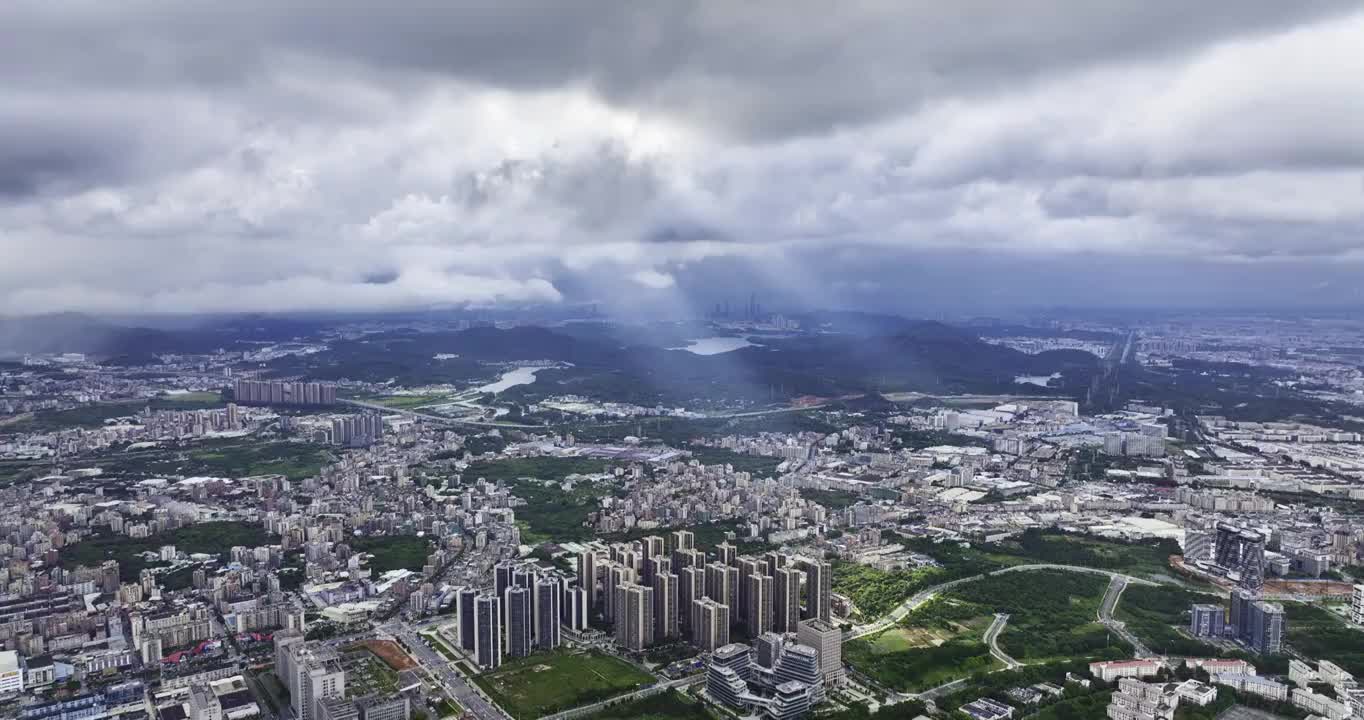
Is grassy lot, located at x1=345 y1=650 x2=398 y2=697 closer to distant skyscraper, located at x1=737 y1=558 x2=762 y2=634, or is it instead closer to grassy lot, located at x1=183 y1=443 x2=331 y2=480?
distant skyscraper, located at x1=737 y1=558 x2=762 y2=634

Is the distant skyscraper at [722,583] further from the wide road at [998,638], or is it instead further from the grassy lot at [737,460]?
the grassy lot at [737,460]

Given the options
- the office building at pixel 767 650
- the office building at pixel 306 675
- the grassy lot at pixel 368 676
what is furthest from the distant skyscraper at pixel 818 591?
the office building at pixel 306 675

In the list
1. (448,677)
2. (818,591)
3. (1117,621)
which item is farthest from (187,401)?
(1117,621)

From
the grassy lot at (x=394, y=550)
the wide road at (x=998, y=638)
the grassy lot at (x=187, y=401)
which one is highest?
the grassy lot at (x=187, y=401)

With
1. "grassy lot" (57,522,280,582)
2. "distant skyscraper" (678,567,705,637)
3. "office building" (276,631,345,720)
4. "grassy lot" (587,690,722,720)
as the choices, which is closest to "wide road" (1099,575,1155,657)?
"distant skyscraper" (678,567,705,637)

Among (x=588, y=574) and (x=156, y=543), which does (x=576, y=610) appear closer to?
(x=588, y=574)

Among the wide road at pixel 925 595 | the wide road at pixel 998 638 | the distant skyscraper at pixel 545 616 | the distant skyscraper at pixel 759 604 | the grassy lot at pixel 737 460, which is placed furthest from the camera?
the grassy lot at pixel 737 460
